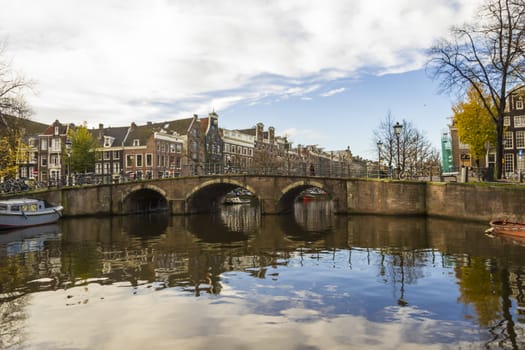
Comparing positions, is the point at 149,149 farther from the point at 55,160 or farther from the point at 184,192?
the point at 184,192

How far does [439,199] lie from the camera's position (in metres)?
23.6

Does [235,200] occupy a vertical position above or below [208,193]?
below

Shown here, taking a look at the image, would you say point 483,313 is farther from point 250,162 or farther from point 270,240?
point 250,162

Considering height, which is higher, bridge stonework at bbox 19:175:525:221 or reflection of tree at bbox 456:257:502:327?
bridge stonework at bbox 19:175:525:221

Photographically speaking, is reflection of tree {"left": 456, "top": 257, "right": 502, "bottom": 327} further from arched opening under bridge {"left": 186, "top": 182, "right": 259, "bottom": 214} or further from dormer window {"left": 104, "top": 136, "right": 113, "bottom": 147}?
dormer window {"left": 104, "top": 136, "right": 113, "bottom": 147}

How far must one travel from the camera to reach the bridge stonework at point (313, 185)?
20.5 meters

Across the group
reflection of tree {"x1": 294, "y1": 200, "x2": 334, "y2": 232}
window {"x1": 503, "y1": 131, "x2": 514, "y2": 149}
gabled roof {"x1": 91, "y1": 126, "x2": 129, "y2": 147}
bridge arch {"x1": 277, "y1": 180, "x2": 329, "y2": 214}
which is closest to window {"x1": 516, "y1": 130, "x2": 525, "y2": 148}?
window {"x1": 503, "y1": 131, "x2": 514, "y2": 149}

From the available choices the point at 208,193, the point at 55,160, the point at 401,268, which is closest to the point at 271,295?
the point at 401,268

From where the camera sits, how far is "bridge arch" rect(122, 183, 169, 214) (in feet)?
115

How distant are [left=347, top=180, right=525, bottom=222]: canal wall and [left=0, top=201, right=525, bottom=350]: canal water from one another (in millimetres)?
4320

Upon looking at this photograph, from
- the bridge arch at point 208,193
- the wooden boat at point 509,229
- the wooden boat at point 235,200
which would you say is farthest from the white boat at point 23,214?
the wooden boat at point 235,200

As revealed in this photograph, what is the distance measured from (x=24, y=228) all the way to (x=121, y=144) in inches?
1189

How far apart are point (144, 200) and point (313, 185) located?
18793mm

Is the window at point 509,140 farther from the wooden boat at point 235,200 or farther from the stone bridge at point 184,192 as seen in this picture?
the wooden boat at point 235,200
